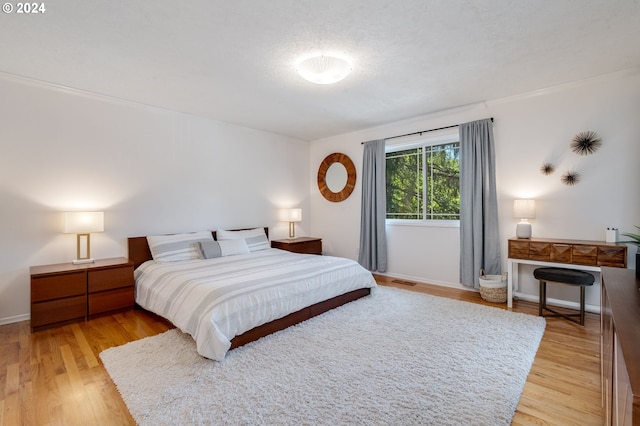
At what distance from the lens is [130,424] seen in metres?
1.70

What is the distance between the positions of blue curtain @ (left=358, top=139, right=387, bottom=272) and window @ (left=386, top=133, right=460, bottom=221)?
20cm

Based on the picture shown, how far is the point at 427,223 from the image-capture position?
4738mm

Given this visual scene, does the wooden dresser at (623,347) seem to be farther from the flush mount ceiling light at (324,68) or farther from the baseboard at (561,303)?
the flush mount ceiling light at (324,68)

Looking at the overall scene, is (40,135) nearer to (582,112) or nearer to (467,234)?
(467,234)

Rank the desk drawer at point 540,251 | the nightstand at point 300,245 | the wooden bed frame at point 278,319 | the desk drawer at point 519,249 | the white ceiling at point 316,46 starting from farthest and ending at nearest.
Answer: the nightstand at point 300,245 → the desk drawer at point 519,249 → the desk drawer at point 540,251 → the wooden bed frame at point 278,319 → the white ceiling at point 316,46

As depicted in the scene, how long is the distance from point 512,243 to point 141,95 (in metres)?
4.76

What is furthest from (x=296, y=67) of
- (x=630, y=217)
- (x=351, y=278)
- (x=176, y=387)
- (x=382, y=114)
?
(x=630, y=217)

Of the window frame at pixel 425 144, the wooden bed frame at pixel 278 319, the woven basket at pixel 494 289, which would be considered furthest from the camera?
the window frame at pixel 425 144

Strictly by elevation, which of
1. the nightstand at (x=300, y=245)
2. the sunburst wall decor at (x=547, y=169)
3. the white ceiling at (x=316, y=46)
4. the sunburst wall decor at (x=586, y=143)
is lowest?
the nightstand at (x=300, y=245)

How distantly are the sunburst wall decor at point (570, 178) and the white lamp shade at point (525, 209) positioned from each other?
38 centimetres

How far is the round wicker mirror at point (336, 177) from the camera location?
5.62 meters

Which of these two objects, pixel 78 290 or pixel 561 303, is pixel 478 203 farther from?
pixel 78 290

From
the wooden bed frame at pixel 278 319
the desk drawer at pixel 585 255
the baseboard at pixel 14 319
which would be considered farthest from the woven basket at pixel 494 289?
the baseboard at pixel 14 319

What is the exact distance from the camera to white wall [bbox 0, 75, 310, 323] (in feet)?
10.5
